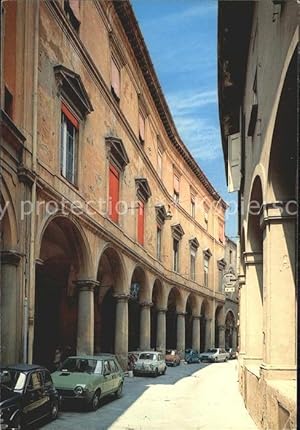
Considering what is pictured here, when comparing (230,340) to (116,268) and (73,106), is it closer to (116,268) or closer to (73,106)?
(116,268)

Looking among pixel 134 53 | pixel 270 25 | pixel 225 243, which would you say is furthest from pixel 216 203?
pixel 270 25

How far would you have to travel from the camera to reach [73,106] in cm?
1934

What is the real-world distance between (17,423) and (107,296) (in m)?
20.4

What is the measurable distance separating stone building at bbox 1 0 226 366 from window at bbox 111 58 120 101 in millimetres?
85

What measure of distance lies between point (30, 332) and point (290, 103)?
9352mm

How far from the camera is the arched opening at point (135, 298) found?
30.4m

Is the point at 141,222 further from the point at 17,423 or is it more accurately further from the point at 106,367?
the point at 17,423

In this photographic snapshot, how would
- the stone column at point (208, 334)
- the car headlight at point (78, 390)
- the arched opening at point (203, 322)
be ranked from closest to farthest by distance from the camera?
1. the car headlight at point (78, 390)
2. the stone column at point (208, 334)
3. the arched opening at point (203, 322)

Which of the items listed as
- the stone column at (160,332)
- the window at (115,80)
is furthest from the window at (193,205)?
the window at (115,80)

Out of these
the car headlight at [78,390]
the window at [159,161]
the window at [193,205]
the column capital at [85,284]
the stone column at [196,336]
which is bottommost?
the stone column at [196,336]

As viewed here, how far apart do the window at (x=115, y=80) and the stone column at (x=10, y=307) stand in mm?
12363

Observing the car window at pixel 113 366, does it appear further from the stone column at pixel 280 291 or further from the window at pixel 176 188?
the window at pixel 176 188

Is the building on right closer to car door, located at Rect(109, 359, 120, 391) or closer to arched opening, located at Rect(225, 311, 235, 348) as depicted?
car door, located at Rect(109, 359, 120, 391)

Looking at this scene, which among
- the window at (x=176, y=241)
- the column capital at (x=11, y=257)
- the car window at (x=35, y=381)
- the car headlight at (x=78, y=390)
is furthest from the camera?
the window at (x=176, y=241)
